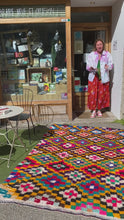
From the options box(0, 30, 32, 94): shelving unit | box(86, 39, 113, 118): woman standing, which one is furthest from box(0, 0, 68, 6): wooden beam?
box(86, 39, 113, 118): woman standing

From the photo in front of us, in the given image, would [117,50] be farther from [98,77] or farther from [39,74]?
[39,74]

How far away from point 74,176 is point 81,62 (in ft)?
12.4

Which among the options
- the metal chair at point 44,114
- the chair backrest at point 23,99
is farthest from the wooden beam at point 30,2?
the metal chair at point 44,114

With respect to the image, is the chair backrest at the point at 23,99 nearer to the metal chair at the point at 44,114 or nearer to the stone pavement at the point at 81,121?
the metal chair at the point at 44,114

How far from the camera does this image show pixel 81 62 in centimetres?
598

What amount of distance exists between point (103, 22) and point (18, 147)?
4.05 m

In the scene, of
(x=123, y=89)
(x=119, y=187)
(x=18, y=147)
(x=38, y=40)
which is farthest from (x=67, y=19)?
(x=119, y=187)

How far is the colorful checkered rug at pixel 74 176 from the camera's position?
2459 mm

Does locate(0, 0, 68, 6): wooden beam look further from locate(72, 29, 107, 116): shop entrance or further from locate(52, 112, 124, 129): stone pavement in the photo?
locate(52, 112, 124, 129): stone pavement

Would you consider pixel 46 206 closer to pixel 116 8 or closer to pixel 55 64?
pixel 55 64

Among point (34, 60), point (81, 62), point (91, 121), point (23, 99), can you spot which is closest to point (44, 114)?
point (23, 99)

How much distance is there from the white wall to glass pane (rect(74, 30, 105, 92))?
54cm

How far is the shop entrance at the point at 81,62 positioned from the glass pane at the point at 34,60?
0.75 m

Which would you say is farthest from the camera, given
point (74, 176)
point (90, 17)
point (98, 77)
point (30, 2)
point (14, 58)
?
point (90, 17)
